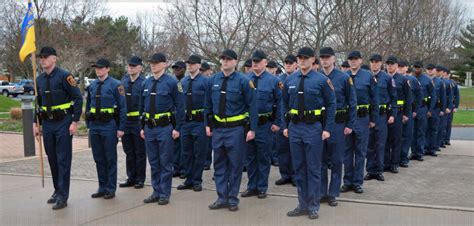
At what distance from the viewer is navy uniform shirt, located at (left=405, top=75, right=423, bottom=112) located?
10580 mm

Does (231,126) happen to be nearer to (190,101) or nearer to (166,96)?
(166,96)

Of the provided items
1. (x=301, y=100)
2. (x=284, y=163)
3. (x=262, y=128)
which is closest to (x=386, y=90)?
(x=284, y=163)

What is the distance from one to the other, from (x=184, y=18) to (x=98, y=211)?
17.5 metres

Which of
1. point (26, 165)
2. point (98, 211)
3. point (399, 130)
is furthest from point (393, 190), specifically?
point (26, 165)

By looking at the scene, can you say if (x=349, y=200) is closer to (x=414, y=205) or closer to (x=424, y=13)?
(x=414, y=205)

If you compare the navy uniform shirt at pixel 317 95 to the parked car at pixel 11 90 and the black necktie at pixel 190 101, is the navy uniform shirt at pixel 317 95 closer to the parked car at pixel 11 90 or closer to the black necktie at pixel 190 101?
the black necktie at pixel 190 101

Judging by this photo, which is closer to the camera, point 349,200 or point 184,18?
point 349,200

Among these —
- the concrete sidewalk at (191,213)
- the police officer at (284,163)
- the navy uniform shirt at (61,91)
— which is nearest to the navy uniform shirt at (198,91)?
the police officer at (284,163)

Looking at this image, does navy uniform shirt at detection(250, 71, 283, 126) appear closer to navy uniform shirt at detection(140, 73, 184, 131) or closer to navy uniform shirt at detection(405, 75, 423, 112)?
navy uniform shirt at detection(140, 73, 184, 131)

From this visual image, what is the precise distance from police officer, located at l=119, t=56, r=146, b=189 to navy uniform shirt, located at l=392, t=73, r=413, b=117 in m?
4.82

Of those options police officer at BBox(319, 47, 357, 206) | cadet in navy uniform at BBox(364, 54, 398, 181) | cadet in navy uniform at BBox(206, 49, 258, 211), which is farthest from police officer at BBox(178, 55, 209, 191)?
cadet in navy uniform at BBox(364, 54, 398, 181)

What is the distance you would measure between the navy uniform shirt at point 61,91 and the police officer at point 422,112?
7214mm

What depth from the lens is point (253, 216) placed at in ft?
21.3

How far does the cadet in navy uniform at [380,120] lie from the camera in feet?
29.4
